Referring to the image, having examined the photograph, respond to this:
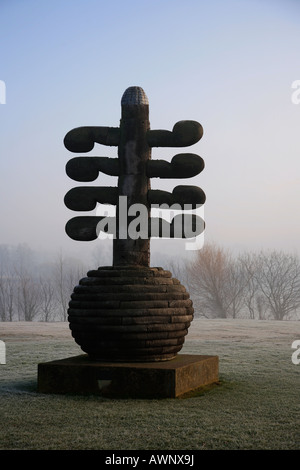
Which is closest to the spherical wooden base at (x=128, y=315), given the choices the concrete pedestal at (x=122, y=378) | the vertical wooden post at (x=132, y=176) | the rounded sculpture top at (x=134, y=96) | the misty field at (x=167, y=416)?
the concrete pedestal at (x=122, y=378)

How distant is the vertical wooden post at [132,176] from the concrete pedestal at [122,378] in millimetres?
1402

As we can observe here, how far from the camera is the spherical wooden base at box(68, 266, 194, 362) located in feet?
21.6

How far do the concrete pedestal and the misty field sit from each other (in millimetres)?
192

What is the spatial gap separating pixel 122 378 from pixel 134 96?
3594 mm

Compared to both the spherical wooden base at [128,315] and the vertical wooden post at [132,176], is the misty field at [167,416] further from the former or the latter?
the vertical wooden post at [132,176]

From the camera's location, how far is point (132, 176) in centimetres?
751

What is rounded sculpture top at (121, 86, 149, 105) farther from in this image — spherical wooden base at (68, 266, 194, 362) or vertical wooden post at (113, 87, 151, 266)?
spherical wooden base at (68, 266, 194, 362)

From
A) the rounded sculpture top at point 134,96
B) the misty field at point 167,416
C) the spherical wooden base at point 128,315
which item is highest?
the rounded sculpture top at point 134,96

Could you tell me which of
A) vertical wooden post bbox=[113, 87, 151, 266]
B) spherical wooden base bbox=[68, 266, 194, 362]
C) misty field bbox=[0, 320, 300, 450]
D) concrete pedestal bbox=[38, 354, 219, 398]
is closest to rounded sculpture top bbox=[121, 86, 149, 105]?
vertical wooden post bbox=[113, 87, 151, 266]

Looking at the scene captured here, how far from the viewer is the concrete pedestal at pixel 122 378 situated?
6205 millimetres

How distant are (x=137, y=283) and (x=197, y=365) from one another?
45.8 inches

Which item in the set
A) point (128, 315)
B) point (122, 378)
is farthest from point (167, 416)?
point (128, 315)

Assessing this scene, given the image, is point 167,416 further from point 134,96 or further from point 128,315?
point 134,96
